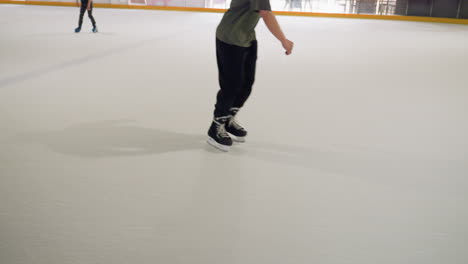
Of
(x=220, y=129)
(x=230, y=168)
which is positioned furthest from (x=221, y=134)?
(x=230, y=168)

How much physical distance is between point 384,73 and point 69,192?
4138 mm

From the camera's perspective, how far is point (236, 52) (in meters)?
2.45

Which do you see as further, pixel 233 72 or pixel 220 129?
pixel 220 129

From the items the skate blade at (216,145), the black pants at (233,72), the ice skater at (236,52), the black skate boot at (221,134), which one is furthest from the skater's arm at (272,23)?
the skate blade at (216,145)

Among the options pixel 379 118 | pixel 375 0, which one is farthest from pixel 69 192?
pixel 375 0

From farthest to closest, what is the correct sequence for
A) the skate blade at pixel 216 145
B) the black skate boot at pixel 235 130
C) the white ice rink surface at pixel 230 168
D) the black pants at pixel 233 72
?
1. the black skate boot at pixel 235 130
2. the skate blade at pixel 216 145
3. the black pants at pixel 233 72
4. the white ice rink surface at pixel 230 168

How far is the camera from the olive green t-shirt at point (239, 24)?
2.36 m

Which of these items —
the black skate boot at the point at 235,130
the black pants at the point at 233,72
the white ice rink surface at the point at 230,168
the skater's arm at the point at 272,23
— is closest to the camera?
the white ice rink surface at the point at 230,168

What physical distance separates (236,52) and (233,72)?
0.38 feet

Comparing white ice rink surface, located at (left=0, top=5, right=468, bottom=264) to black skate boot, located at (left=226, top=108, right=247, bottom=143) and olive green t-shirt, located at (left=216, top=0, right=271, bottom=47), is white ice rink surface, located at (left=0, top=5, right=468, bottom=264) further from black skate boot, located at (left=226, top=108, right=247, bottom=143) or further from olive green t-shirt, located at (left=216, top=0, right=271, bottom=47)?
olive green t-shirt, located at (left=216, top=0, right=271, bottom=47)

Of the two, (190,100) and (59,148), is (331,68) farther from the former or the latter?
(59,148)

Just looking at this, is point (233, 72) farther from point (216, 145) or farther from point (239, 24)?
point (216, 145)

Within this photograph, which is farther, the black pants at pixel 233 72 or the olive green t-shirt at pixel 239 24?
the black pants at pixel 233 72

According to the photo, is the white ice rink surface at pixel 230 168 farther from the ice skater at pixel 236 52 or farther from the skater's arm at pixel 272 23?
the skater's arm at pixel 272 23
